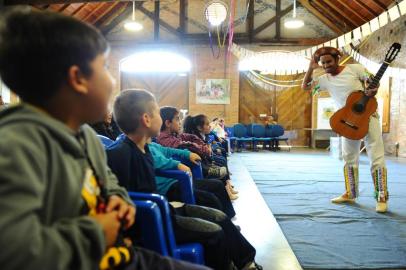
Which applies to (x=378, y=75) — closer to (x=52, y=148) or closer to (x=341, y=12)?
(x=52, y=148)

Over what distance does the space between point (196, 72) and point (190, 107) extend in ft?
3.87

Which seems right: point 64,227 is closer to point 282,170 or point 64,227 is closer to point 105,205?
point 105,205

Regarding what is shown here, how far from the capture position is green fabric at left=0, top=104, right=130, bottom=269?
0.59 metres

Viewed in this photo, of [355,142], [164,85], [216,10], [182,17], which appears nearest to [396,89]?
[216,10]

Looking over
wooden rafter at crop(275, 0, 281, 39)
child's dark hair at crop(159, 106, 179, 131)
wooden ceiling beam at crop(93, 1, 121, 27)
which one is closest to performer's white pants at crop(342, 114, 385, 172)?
child's dark hair at crop(159, 106, 179, 131)

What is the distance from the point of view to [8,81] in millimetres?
743

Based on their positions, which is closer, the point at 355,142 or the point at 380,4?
the point at 355,142

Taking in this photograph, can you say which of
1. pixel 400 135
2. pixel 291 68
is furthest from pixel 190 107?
pixel 400 135

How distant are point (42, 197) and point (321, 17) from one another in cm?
→ 1187

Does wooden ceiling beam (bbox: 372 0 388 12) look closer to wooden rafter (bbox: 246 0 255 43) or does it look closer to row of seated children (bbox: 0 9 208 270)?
wooden rafter (bbox: 246 0 255 43)

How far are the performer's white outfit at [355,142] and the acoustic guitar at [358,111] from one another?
0.27 ft

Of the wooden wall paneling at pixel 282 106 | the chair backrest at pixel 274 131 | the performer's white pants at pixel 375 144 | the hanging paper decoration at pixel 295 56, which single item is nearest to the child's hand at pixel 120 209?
the performer's white pants at pixel 375 144

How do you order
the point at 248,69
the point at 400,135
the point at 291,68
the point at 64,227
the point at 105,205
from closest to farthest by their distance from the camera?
1. the point at 64,227
2. the point at 105,205
3. the point at 400,135
4. the point at 291,68
5. the point at 248,69

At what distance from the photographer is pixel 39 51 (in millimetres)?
711
